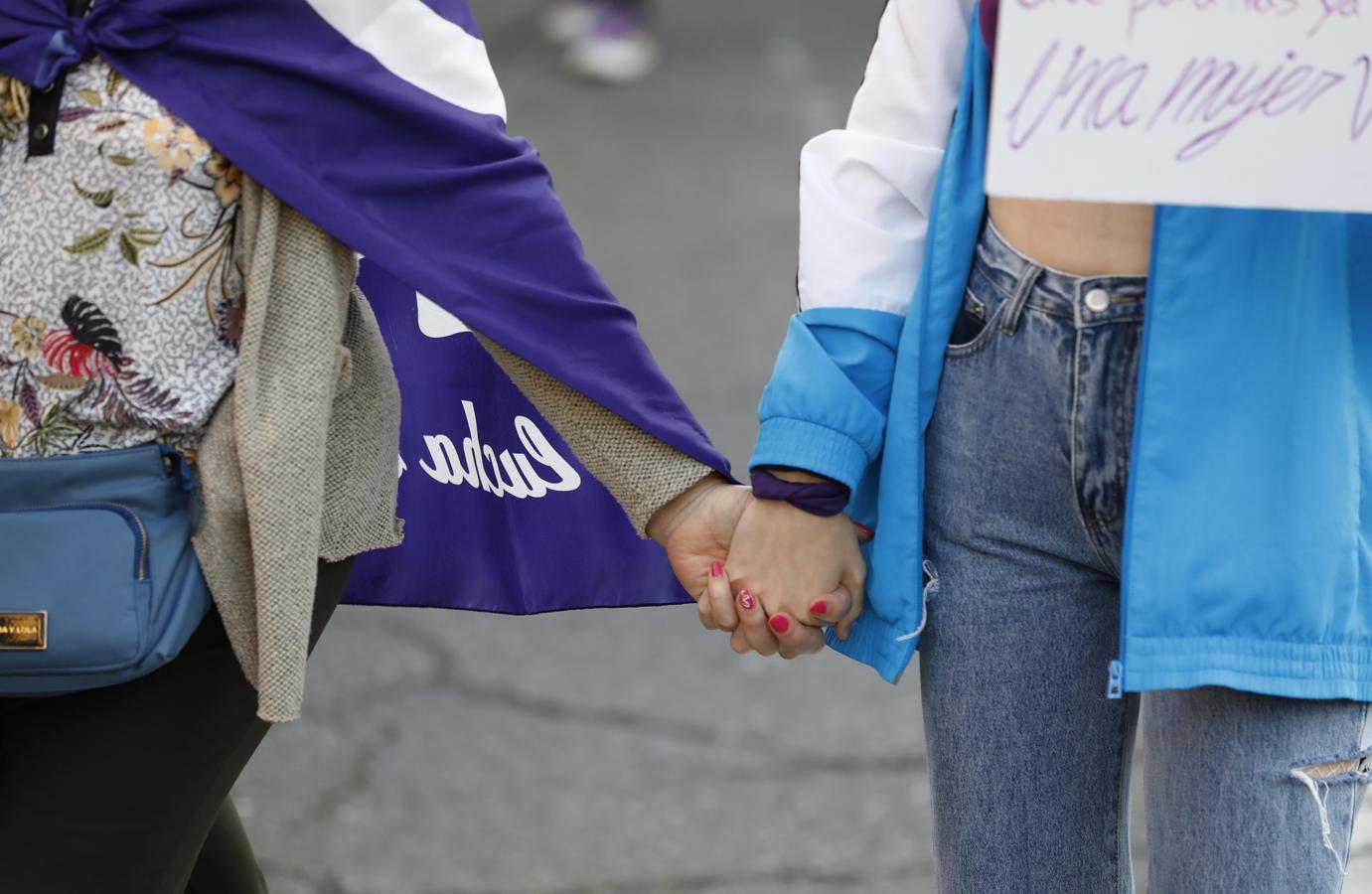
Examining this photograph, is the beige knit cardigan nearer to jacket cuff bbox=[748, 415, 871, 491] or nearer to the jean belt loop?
jacket cuff bbox=[748, 415, 871, 491]

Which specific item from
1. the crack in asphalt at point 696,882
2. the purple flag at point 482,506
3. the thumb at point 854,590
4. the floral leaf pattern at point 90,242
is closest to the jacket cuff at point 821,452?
the thumb at point 854,590

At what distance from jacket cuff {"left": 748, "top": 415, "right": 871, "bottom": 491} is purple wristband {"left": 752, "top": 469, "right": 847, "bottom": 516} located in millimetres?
27

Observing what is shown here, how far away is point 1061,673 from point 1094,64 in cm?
67

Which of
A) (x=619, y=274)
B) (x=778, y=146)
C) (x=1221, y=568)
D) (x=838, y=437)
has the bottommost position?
(x=1221, y=568)

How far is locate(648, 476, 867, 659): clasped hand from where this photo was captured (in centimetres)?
199

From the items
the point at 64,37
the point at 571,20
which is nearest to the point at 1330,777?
the point at 64,37

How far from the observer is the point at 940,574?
1.90m

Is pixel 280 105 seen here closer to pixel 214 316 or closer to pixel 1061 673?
pixel 214 316

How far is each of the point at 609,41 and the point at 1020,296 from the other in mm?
8494

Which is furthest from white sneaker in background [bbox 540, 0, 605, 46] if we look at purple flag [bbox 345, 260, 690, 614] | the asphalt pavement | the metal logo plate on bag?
the metal logo plate on bag

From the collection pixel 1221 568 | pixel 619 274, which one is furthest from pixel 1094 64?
pixel 619 274

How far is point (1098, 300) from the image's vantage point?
171cm

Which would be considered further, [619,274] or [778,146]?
[778,146]

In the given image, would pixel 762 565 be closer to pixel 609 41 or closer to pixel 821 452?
pixel 821 452
